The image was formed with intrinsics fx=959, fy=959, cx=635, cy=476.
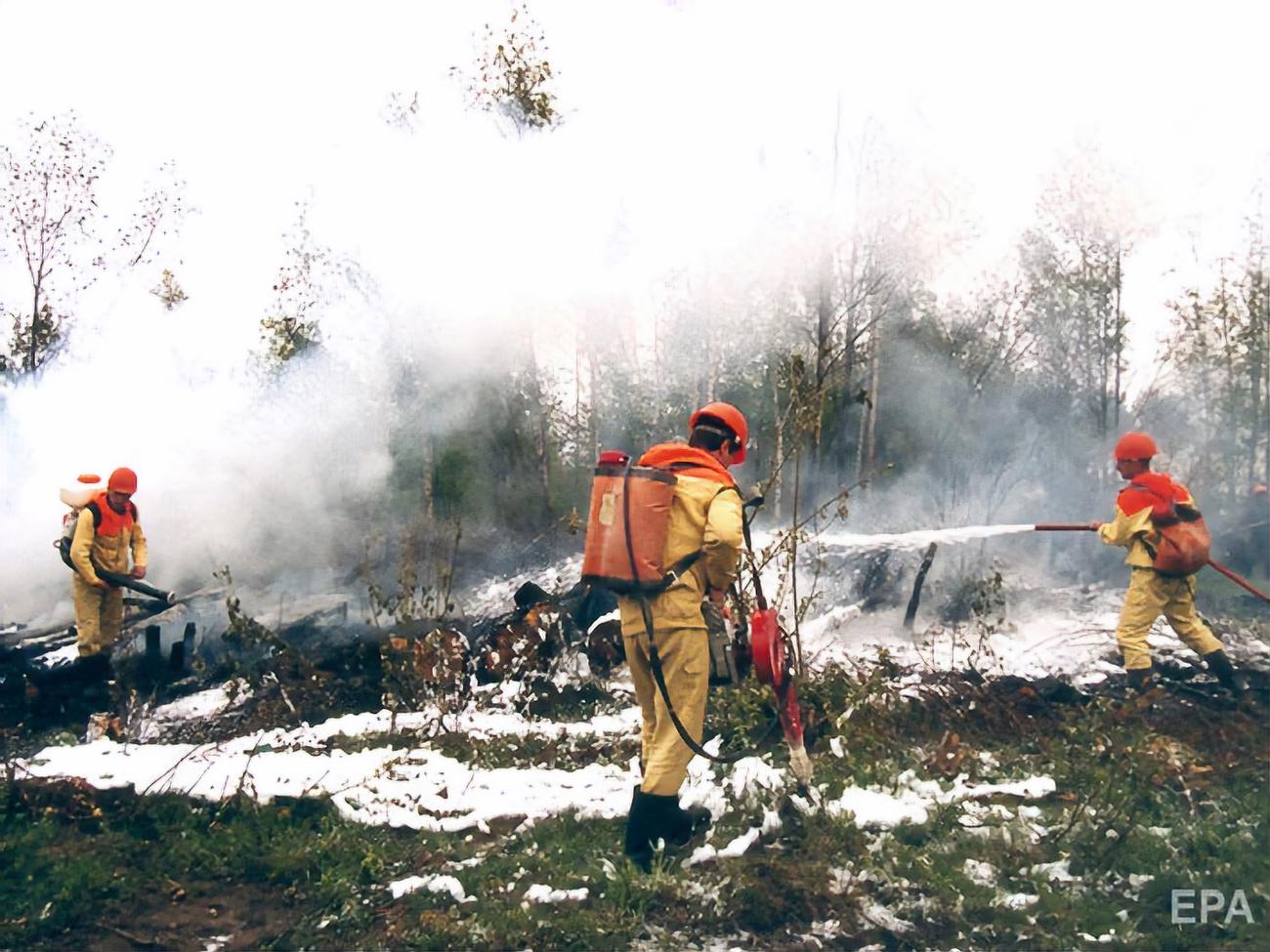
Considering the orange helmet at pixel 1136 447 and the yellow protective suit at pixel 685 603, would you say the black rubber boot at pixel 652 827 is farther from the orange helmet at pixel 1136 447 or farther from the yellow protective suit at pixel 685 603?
A: the orange helmet at pixel 1136 447

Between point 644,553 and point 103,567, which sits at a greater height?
point 644,553

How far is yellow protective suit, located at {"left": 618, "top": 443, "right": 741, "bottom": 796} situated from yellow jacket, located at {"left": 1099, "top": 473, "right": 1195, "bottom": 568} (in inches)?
138

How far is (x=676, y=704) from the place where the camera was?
405 cm

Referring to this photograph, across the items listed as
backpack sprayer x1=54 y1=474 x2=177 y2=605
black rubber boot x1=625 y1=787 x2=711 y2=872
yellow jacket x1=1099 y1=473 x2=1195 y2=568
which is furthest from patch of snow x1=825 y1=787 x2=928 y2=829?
backpack sprayer x1=54 y1=474 x2=177 y2=605

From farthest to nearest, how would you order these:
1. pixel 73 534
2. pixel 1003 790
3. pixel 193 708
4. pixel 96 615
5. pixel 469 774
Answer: pixel 96 615 → pixel 73 534 → pixel 193 708 → pixel 469 774 → pixel 1003 790

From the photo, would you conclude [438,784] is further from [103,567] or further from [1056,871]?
[103,567]

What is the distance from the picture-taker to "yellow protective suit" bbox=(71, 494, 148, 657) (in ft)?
22.8

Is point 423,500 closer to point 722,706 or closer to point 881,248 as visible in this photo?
point 722,706

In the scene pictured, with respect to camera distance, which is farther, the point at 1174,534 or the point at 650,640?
the point at 1174,534

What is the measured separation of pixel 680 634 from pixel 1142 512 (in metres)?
3.78

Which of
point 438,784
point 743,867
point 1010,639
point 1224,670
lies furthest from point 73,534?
point 1224,670

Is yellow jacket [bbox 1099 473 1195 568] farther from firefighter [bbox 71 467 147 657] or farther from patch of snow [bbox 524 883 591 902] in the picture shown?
firefighter [bbox 71 467 147 657]

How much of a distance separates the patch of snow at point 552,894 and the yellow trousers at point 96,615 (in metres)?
4.97

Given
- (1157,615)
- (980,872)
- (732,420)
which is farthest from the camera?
(1157,615)
